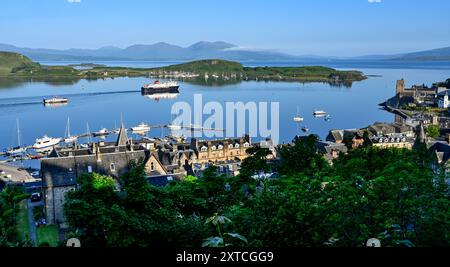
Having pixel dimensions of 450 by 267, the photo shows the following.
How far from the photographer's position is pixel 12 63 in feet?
154

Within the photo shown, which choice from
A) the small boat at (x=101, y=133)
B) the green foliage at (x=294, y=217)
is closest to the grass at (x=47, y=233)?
the green foliage at (x=294, y=217)

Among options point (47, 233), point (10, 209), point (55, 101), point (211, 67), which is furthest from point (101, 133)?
point (211, 67)

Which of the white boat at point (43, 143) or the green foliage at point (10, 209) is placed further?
the white boat at point (43, 143)

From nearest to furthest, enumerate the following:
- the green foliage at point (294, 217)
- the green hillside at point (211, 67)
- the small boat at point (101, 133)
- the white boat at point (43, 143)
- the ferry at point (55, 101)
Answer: the green foliage at point (294, 217) → the white boat at point (43, 143) → the small boat at point (101, 133) → the ferry at point (55, 101) → the green hillside at point (211, 67)

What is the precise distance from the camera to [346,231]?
3344 millimetres

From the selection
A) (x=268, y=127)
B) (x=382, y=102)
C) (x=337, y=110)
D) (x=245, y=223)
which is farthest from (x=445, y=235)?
(x=382, y=102)

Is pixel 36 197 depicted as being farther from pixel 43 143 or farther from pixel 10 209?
pixel 43 143

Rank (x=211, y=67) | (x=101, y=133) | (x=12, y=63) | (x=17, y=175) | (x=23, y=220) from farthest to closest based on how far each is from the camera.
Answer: (x=211, y=67) → (x=12, y=63) → (x=101, y=133) → (x=17, y=175) → (x=23, y=220)

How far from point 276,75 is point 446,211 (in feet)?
217

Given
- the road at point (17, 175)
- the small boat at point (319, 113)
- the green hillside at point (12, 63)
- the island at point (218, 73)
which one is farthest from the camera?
the island at point (218, 73)

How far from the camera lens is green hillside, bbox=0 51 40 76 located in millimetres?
40875

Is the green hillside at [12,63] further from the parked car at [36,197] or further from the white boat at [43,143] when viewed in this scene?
the parked car at [36,197]

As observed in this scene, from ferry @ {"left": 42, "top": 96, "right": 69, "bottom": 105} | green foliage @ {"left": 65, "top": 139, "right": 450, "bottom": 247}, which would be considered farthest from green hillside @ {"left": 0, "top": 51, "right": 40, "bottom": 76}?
green foliage @ {"left": 65, "top": 139, "right": 450, "bottom": 247}

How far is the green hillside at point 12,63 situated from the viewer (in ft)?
134
